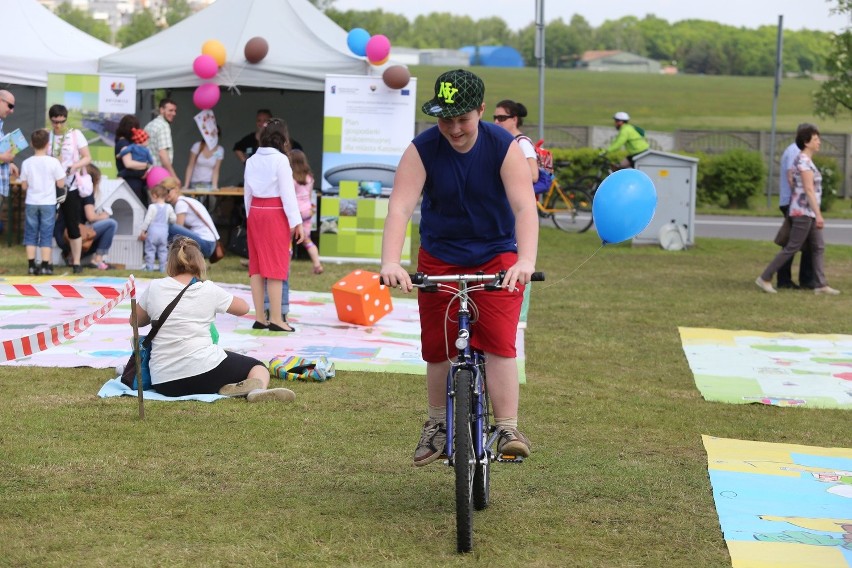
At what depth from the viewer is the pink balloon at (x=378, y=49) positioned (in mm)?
16266

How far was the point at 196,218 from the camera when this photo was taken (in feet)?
46.8

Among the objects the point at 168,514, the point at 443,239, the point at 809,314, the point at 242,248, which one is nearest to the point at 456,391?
the point at 443,239

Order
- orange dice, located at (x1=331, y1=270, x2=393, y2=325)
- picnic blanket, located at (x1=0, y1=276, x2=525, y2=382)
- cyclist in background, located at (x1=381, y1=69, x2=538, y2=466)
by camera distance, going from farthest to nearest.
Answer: orange dice, located at (x1=331, y1=270, x2=393, y2=325), picnic blanket, located at (x1=0, y1=276, x2=525, y2=382), cyclist in background, located at (x1=381, y1=69, x2=538, y2=466)

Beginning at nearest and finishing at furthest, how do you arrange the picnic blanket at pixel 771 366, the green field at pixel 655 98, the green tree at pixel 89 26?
the picnic blanket at pixel 771 366 → the green field at pixel 655 98 → the green tree at pixel 89 26

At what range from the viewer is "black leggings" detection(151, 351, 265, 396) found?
7.81 m

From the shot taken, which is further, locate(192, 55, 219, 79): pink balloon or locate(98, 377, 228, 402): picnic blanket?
locate(192, 55, 219, 79): pink balloon

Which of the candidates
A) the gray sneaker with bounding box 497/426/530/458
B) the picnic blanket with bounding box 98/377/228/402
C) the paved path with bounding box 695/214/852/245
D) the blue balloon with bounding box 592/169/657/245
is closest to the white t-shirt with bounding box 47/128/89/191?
the picnic blanket with bounding box 98/377/228/402

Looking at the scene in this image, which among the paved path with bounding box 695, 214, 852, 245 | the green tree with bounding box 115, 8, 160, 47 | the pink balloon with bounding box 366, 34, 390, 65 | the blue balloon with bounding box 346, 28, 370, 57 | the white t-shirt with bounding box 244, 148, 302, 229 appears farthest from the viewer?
the green tree with bounding box 115, 8, 160, 47

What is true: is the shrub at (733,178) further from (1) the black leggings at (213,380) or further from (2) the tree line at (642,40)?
(2) the tree line at (642,40)

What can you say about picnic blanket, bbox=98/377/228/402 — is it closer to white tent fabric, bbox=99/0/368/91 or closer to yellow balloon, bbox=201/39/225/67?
yellow balloon, bbox=201/39/225/67

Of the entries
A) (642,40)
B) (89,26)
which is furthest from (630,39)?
(89,26)

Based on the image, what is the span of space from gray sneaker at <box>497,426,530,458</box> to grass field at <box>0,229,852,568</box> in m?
0.30

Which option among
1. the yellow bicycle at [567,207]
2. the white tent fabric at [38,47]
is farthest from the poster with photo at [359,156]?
the yellow bicycle at [567,207]

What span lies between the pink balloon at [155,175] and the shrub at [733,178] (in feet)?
50.7
